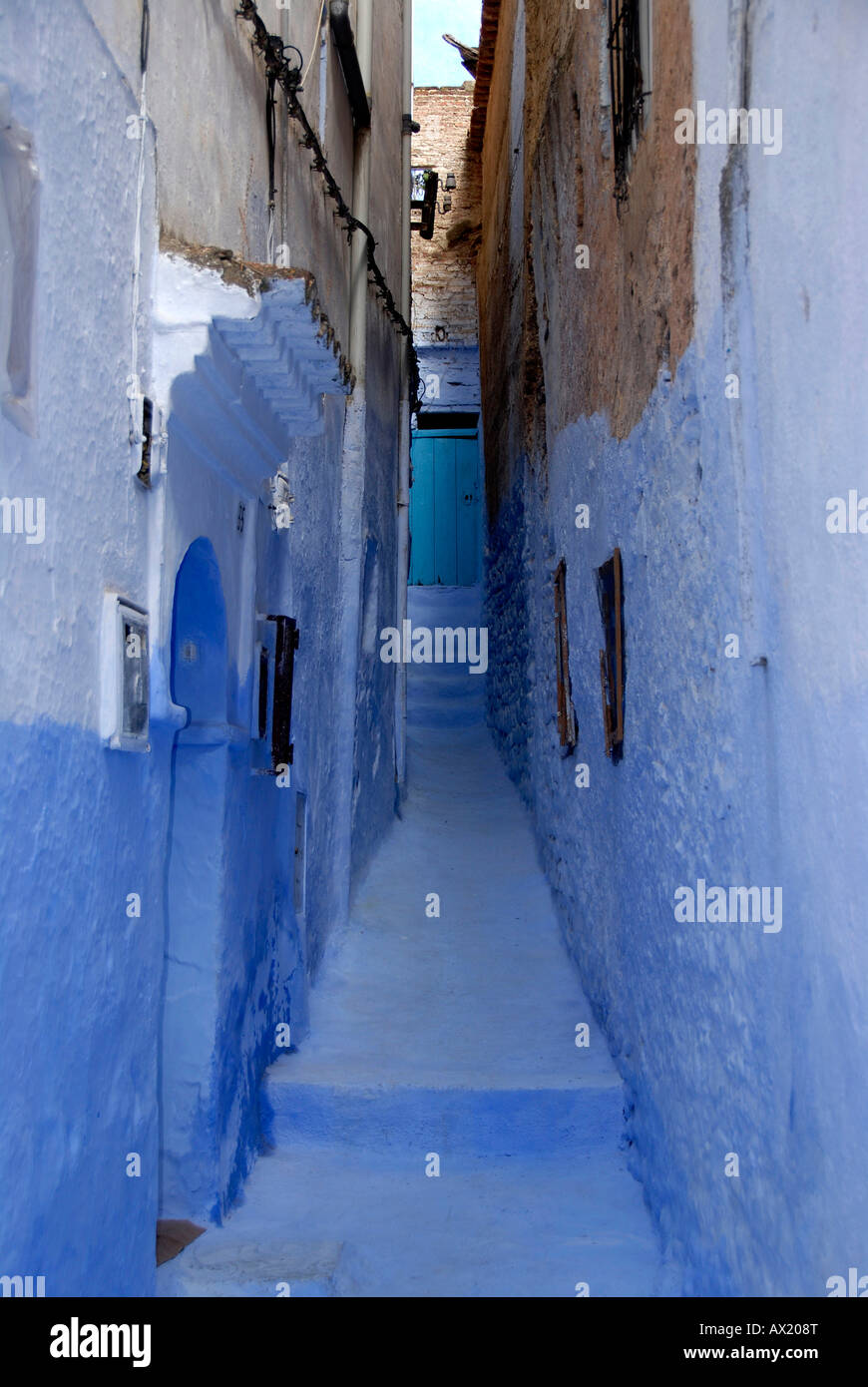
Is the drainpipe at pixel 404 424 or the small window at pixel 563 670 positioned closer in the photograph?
the small window at pixel 563 670

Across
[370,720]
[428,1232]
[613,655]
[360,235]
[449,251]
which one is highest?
[449,251]

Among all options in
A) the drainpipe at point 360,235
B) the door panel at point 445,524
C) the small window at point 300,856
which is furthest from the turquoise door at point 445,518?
the small window at point 300,856

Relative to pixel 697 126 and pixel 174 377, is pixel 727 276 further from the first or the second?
pixel 174 377

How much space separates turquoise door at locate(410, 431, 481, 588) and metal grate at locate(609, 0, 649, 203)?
8.76 meters

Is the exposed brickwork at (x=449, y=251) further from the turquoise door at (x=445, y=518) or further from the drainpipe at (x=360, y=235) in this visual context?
the drainpipe at (x=360, y=235)

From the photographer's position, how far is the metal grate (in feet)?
14.9

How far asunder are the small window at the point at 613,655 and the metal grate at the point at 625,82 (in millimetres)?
1496

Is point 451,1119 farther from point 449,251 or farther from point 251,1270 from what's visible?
point 449,251

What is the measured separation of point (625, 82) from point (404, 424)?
15.6 feet

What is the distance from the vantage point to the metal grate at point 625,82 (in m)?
4.55

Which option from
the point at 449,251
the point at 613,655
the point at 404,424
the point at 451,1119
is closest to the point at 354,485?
the point at 613,655

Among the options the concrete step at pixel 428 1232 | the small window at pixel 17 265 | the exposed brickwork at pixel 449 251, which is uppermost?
the exposed brickwork at pixel 449 251

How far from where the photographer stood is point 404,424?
945 cm

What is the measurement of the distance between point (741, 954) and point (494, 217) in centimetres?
973
